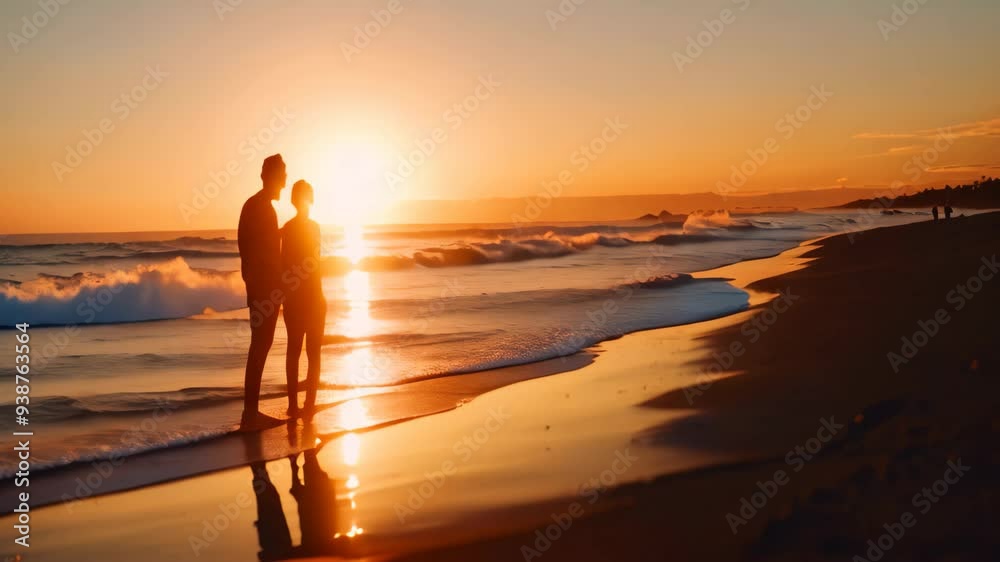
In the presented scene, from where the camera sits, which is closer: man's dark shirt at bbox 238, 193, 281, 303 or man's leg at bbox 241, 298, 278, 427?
man's leg at bbox 241, 298, 278, 427

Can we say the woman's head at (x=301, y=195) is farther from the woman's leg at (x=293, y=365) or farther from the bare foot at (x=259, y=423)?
the bare foot at (x=259, y=423)

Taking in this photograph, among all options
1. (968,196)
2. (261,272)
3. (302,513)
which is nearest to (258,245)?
(261,272)

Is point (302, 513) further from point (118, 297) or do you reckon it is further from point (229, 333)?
point (118, 297)

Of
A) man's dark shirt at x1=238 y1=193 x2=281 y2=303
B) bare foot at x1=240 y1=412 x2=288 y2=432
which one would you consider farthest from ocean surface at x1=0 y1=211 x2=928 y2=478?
man's dark shirt at x1=238 y1=193 x2=281 y2=303

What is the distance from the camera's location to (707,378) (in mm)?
8812

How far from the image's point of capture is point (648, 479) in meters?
5.27

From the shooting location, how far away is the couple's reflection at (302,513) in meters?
4.42

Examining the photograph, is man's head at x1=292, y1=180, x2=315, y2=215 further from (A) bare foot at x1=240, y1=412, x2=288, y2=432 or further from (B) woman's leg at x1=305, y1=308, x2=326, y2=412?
(A) bare foot at x1=240, y1=412, x2=288, y2=432

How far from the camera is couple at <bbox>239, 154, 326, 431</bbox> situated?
7.49m

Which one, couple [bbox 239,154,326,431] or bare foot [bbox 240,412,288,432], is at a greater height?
couple [bbox 239,154,326,431]

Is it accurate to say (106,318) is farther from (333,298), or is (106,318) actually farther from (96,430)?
(96,430)

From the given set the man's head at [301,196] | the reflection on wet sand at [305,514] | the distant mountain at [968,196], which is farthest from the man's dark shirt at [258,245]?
the distant mountain at [968,196]

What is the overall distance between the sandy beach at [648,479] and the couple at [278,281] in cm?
104

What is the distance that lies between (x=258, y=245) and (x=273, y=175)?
0.73m
